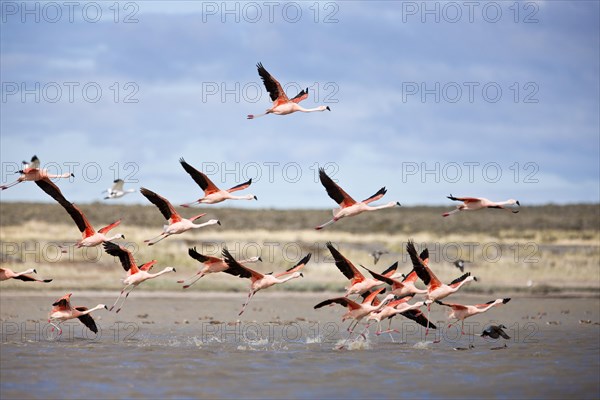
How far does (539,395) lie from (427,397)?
171 centimetres

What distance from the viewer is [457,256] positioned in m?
38.2

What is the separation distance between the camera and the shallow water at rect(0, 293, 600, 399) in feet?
46.3

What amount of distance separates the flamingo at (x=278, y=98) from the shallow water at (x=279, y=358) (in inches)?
183

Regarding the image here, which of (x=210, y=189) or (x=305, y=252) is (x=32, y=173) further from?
(x=305, y=252)

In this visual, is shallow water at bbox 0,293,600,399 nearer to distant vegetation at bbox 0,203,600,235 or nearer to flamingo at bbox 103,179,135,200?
flamingo at bbox 103,179,135,200

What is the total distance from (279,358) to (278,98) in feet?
17.6

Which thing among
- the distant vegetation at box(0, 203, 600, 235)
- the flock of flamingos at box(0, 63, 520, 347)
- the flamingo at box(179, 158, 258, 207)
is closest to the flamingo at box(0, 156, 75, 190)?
the flock of flamingos at box(0, 63, 520, 347)

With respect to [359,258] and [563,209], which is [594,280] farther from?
[563,209]

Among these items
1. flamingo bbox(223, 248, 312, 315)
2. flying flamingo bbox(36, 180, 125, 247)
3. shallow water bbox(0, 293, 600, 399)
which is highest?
flying flamingo bbox(36, 180, 125, 247)

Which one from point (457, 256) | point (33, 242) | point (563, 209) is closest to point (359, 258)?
point (457, 256)

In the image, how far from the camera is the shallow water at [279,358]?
1412 cm

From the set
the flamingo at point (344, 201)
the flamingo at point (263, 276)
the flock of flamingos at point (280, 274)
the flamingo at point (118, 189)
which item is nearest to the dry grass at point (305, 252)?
the flamingo at point (118, 189)

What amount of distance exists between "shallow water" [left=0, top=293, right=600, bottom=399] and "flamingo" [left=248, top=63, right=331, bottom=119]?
15.3 ft

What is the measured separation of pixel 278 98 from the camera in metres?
19.1
